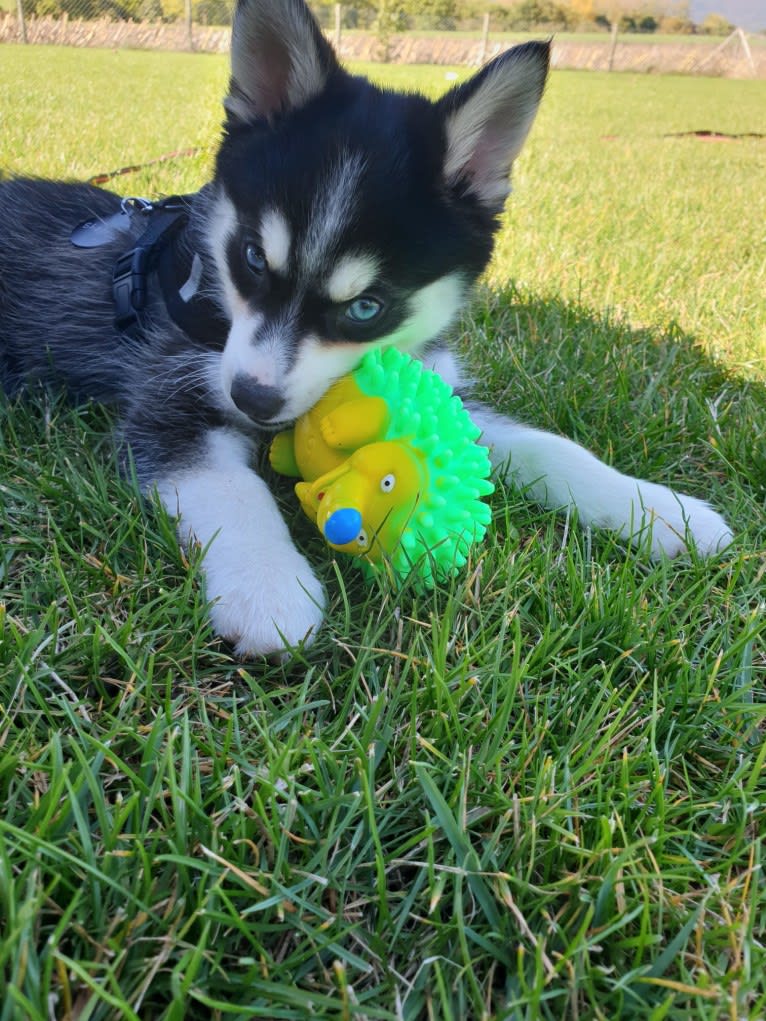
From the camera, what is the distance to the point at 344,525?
164 cm

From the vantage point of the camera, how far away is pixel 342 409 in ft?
6.07

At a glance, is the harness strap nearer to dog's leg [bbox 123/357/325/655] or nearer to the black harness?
the black harness

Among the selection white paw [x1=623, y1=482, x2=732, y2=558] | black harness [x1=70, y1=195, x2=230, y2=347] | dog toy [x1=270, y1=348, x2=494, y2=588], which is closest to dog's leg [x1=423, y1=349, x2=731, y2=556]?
white paw [x1=623, y1=482, x2=732, y2=558]

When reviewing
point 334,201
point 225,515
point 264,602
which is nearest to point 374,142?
point 334,201

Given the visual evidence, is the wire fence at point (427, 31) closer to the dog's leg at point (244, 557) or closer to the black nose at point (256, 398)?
the black nose at point (256, 398)

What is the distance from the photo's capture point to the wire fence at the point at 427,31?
493cm

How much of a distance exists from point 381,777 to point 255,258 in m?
1.39

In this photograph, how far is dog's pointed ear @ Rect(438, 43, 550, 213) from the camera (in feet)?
6.65

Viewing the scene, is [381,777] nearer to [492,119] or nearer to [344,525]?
[344,525]

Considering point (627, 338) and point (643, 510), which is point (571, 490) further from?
point (627, 338)

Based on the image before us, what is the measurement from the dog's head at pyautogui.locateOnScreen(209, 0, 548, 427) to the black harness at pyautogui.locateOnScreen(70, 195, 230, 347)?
0.14m

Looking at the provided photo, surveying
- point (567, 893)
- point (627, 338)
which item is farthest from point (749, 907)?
point (627, 338)

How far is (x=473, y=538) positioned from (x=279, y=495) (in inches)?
25.3

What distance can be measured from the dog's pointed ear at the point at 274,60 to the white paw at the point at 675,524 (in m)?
1.45
